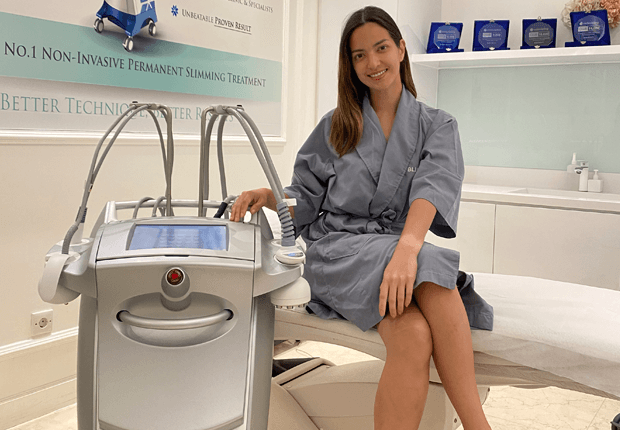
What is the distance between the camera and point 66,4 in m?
2.21

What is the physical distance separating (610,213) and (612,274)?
1.00ft

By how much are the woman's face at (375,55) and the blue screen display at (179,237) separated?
0.65m

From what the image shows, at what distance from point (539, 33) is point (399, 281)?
2504 mm

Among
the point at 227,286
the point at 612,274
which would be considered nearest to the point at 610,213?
the point at 612,274

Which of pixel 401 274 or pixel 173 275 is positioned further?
pixel 401 274

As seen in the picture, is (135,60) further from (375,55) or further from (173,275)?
(173,275)

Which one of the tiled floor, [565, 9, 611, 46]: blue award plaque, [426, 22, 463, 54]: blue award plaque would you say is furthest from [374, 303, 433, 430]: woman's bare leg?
[426, 22, 463, 54]: blue award plaque

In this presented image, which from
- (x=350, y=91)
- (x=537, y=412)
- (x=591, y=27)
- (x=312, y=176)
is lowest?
(x=537, y=412)

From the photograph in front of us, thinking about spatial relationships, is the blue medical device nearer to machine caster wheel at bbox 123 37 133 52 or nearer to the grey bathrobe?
machine caster wheel at bbox 123 37 133 52

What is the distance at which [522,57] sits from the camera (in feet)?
10.9

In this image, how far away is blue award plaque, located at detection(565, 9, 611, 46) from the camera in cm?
312

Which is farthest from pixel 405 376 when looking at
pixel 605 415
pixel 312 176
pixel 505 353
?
pixel 605 415

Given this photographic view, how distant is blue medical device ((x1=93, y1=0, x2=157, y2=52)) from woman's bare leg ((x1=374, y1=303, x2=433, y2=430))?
173 centimetres

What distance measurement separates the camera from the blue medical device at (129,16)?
2.36 meters
